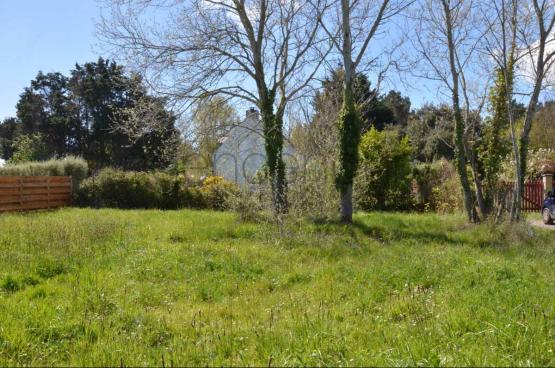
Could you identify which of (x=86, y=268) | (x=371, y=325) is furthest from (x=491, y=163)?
(x=86, y=268)

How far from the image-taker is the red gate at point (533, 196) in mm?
19016

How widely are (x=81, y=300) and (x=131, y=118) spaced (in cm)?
893

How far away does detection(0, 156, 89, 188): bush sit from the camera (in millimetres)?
20438

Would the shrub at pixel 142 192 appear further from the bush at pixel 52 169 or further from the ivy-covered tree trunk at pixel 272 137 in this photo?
the ivy-covered tree trunk at pixel 272 137

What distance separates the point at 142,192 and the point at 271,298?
15.7 metres

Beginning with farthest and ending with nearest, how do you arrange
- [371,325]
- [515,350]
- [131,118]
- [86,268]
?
[131,118] < [86,268] < [371,325] < [515,350]

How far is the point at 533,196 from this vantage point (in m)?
19.2

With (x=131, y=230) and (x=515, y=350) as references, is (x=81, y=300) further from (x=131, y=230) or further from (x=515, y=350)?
(x=131, y=230)

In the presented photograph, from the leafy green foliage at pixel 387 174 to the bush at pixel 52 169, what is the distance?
14.1 metres

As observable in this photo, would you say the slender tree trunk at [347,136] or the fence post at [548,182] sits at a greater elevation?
the slender tree trunk at [347,136]

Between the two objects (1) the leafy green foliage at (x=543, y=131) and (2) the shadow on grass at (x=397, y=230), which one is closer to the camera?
(2) the shadow on grass at (x=397, y=230)

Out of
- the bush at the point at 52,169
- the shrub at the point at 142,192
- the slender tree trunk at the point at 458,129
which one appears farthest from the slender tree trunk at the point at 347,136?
the bush at the point at 52,169

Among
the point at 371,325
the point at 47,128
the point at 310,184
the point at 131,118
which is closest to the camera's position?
the point at 371,325

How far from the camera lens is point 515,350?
343 cm
